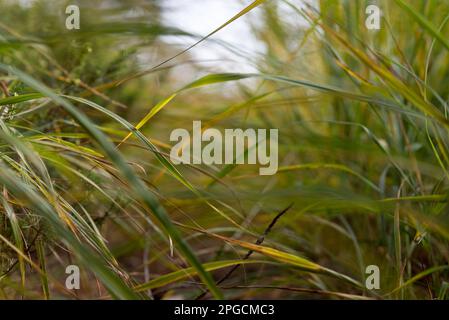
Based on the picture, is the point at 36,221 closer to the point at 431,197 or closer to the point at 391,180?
the point at 431,197

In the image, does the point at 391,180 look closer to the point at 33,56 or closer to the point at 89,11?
the point at 33,56

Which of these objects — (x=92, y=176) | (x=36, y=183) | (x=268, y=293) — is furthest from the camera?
(x=268, y=293)

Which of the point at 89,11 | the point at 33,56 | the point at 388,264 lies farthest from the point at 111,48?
the point at 388,264

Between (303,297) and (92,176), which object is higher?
(92,176)

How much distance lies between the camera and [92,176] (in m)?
1.11

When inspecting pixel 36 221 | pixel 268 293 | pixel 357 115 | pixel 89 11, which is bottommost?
pixel 268 293

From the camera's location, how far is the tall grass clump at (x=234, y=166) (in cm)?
90

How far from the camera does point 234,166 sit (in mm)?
1089

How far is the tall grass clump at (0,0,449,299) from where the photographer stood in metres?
0.90

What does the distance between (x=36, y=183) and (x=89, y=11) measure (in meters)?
1.20

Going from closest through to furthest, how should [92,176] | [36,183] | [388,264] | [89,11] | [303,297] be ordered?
[36,183], [92,176], [388,264], [303,297], [89,11]
